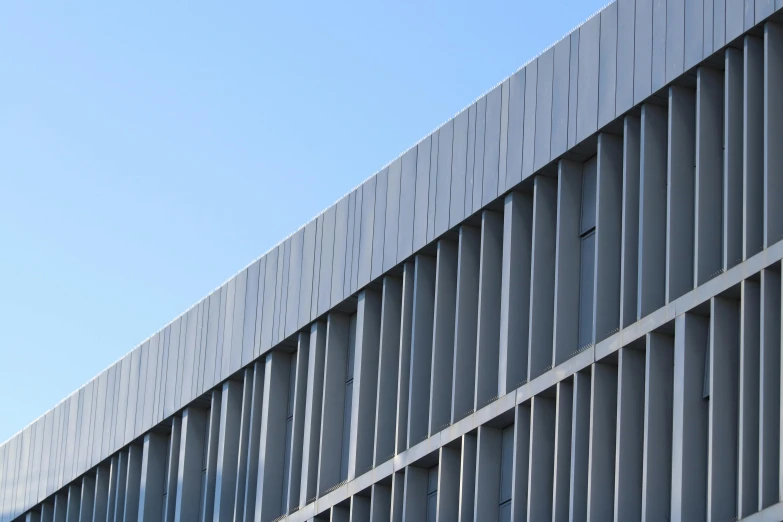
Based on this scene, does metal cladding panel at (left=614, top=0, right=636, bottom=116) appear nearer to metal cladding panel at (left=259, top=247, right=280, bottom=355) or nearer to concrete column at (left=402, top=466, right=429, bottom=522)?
concrete column at (left=402, top=466, right=429, bottom=522)

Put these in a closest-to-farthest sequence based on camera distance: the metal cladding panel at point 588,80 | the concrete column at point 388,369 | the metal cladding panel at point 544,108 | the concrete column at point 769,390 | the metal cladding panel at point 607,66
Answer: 1. the concrete column at point 769,390
2. the metal cladding panel at point 607,66
3. the metal cladding panel at point 588,80
4. the metal cladding panel at point 544,108
5. the concrete column at point 388,369

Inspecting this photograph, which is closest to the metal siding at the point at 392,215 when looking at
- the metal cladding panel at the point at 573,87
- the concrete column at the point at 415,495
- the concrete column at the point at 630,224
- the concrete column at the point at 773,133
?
the concrete column at the point at 415,495

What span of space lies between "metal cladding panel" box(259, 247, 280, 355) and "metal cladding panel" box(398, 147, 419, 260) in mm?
4264

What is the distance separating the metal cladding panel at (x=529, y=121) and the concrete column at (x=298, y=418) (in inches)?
281

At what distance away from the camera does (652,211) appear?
23953mm

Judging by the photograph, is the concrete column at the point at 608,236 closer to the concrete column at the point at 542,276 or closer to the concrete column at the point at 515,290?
the concrete column at the point at 542,276

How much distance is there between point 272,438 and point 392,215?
508 centimetres

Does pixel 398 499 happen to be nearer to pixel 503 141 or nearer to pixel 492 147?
pixel 492 147

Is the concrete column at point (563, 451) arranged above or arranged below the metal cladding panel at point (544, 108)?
below

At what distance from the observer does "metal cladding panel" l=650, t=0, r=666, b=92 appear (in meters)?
24.1

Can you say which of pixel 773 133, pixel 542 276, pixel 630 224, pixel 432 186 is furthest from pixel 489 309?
pixel 773 133

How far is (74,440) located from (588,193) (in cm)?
1744

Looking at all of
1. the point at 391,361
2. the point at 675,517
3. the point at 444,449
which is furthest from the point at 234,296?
the point at 675,517

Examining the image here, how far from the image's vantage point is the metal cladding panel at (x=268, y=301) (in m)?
32.8
